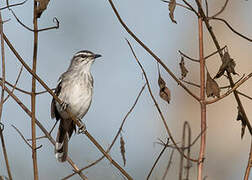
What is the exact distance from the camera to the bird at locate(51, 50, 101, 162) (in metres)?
6.66

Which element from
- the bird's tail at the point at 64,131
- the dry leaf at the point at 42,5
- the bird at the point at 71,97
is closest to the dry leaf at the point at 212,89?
the dry leaf at the point at 42,5

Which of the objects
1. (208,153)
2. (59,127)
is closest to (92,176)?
(59,127)

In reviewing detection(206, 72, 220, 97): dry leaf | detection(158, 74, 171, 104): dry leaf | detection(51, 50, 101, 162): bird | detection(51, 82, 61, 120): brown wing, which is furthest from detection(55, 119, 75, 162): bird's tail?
detection(206, 72, 220, 97): dry leaf

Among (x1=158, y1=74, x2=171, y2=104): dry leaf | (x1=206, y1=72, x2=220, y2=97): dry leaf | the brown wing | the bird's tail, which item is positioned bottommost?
the bird's tail

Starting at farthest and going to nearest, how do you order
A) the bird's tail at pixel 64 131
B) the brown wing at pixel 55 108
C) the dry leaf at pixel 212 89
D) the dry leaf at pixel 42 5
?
the bird's tail at pixel 64 131, the brown wing at pixel 55 108, the dry leaf at pixel 42 5, the dry leaf at pixel 212 89

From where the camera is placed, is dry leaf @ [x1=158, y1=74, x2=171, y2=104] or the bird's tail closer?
dry leaf @ [x1=158, y1=74, x2=171, y2=104]

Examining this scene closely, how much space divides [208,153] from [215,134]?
35.1 inches

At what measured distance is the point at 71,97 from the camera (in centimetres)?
668

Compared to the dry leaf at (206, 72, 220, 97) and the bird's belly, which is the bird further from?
the dry leaf at (206, 72, 220, 97)

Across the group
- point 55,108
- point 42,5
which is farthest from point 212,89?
point 55,108

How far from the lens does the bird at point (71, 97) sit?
21.9 feet

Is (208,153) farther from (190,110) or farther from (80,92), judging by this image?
(80,92)

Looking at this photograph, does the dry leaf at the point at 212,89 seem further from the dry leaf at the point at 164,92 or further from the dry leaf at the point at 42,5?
the dry leaf at the point at 42,5

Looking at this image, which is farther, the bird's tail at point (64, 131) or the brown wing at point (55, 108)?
the bird's tail at point (64, 131)
